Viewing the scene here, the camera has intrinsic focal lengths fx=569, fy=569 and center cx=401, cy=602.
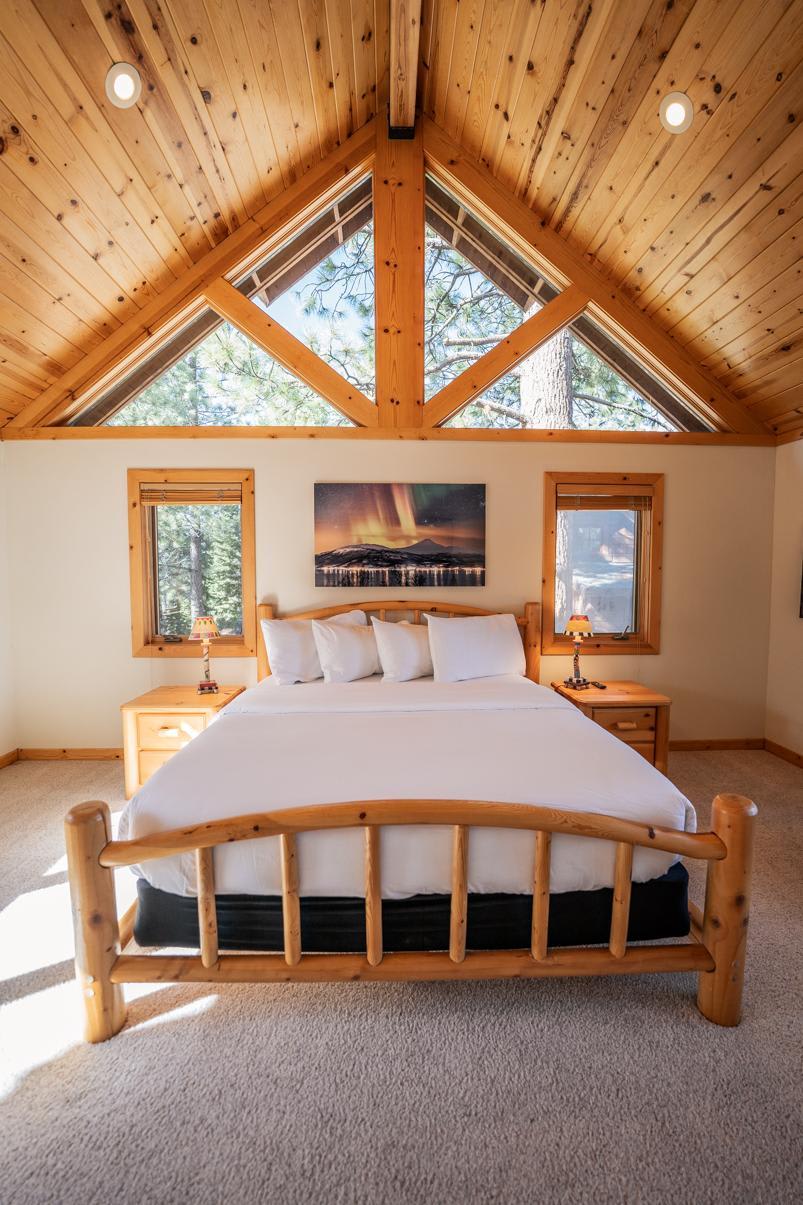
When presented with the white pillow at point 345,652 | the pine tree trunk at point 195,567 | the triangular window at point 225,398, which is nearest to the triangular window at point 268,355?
the triangular window at point 225,398

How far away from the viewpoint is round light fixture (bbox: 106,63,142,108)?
2.44m

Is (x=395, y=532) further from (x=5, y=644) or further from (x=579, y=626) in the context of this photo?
(x=5, y=644)

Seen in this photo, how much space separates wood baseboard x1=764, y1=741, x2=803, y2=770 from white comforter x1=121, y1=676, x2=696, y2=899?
251 centimetres

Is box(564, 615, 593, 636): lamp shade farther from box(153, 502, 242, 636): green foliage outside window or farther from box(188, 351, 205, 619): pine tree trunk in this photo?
box(188, 351, 205, 619): pine tree trunk

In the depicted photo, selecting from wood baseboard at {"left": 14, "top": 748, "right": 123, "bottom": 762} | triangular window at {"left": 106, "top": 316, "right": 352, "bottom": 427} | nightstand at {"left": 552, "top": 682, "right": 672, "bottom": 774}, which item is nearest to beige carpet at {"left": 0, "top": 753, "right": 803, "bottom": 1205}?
nightstand at {"left": 552, "top": 682, "right": 672, "bottom": 774}

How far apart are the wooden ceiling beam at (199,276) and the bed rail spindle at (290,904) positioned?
11.8ft

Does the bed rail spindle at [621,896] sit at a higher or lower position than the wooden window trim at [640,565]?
lower

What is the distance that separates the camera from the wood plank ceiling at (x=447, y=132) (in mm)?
2494

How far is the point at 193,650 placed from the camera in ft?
13.4

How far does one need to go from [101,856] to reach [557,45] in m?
4.14

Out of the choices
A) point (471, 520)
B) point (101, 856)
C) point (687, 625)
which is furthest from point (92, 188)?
point (687, 625)

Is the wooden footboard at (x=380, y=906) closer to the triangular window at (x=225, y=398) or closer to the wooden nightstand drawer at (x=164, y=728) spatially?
the wooden nightstand drawer at (x=164, y=728)

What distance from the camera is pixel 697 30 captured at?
2469 millimetres

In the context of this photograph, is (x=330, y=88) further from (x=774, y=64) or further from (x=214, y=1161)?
(x=214, y=1161)
